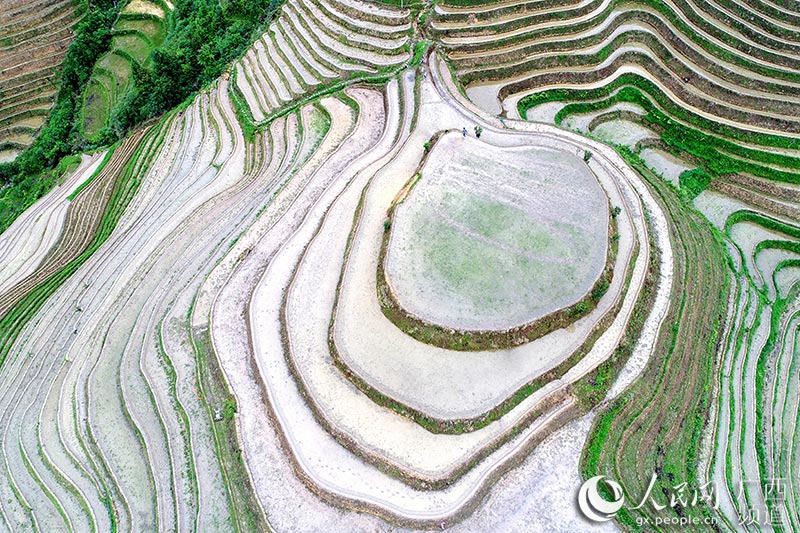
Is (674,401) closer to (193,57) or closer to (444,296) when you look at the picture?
(444,296)

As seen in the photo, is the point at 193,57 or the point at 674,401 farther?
the point at 193,57

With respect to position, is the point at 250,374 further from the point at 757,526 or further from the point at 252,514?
the point at 757,526

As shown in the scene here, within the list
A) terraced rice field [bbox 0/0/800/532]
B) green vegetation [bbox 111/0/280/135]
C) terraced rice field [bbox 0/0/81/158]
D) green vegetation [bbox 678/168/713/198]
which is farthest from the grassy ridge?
terraced rice field [bbox 0/0/81/158]

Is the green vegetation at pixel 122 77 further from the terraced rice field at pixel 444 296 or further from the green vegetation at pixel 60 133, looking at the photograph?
the terraced rice field at pixel 444 296

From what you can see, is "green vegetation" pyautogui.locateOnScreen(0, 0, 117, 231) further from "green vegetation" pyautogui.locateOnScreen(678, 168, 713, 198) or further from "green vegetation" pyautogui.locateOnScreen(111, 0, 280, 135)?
"green vegetation" pyautogui.locateOnScreen(678, 168, 713, 198)

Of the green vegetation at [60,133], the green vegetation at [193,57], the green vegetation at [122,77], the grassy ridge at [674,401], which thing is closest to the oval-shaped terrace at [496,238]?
the grassy ridge at [674,401]

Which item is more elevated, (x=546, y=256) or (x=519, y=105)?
(x=519, y=105)

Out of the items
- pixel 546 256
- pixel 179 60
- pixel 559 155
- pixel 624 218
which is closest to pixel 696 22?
pixel 559 155

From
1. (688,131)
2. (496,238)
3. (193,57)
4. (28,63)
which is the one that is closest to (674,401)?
(496,238)
